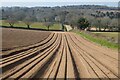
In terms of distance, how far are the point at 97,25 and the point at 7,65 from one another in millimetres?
108043

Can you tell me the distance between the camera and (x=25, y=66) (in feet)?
52.3

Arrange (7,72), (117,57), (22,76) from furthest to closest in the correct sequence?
(117,57), (7,72), (22,76)

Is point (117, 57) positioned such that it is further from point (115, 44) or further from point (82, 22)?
point (82, 22)

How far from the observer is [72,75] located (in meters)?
13.8

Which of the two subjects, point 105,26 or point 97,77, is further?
point 105,26

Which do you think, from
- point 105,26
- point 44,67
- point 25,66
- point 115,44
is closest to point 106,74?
point 44,67

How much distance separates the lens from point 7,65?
51.2 feet

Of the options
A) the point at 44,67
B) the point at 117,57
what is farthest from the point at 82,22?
the point at 44,67

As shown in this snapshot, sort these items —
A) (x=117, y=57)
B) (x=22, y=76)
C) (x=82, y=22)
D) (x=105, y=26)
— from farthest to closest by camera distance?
(x=105, y=26) < (x=82, y=22) < (x=117, y=57) < (x=22, y=76)

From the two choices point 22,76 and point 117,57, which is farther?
point 117,57

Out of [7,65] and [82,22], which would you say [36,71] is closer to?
[7,65]

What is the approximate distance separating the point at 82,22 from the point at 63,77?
98.2 meters

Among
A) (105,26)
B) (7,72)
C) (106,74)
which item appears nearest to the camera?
(7,72)

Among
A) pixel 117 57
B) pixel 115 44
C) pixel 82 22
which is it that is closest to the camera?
pixel 117 57
